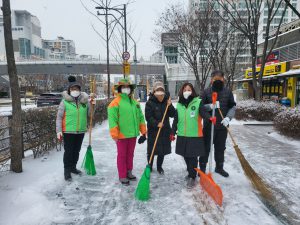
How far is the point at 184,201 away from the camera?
381cm

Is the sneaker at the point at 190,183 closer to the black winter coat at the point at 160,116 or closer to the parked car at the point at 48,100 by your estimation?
the black winter coat at the point at 160,116

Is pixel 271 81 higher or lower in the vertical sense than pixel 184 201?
higher

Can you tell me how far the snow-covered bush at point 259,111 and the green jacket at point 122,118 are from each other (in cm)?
962

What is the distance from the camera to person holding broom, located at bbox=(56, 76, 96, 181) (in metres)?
4.54

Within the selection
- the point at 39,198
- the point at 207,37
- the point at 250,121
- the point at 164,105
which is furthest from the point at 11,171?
the point at 207,37

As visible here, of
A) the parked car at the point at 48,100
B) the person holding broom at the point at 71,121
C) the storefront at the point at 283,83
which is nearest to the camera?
the person holding broom at the point at 71,121

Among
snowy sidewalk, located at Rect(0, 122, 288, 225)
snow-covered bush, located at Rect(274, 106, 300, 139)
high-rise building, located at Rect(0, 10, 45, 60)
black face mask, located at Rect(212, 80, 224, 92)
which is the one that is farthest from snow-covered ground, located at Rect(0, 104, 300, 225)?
high-rise building, located at Rect(0, 10, 45, 60)

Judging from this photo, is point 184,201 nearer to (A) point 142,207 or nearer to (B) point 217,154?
(A) point 142,207

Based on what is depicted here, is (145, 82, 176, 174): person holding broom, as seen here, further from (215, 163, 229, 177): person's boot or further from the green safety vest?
the green safety vest

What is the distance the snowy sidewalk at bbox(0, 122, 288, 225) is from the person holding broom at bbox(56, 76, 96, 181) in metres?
0.42

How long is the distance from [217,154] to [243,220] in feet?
5.63

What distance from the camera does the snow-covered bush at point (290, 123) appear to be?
8109 millimetres

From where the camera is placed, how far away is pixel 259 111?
12539mm

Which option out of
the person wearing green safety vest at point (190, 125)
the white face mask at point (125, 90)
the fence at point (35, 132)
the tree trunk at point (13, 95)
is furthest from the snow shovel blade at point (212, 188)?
the fence at point (35, 132)
